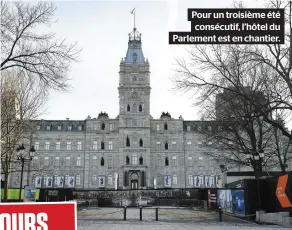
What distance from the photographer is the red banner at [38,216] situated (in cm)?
325

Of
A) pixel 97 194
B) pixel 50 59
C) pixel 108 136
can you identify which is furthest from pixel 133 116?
pixel 50 59

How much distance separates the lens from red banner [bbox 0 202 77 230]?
3246 millimetres

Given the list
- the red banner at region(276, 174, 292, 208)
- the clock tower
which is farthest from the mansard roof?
the red banner at region(276, 174, 292, 208)

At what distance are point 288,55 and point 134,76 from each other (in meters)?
70.1

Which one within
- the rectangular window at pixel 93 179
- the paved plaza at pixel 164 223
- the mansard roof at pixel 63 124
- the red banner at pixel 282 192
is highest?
the mansard roof at pixel 63 124

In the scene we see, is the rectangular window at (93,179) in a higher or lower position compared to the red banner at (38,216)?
higher

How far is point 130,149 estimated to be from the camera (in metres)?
85.9

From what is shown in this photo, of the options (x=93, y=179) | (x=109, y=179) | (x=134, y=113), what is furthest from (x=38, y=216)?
(x=93, y=179)

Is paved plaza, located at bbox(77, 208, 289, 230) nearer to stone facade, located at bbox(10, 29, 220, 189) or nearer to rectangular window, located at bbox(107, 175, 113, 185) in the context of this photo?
stone facade, located at bbox(10, 29, 220, 189)

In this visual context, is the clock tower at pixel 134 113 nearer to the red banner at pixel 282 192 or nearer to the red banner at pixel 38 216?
the red banner at pixel 282 192

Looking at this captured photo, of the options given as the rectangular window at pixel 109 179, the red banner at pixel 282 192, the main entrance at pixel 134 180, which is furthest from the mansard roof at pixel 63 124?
the red banner at pixel 282 192

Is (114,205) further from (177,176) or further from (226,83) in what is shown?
(177,176)

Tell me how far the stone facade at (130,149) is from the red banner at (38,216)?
81467 millimetres

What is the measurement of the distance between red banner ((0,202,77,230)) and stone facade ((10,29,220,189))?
81.5 metres
